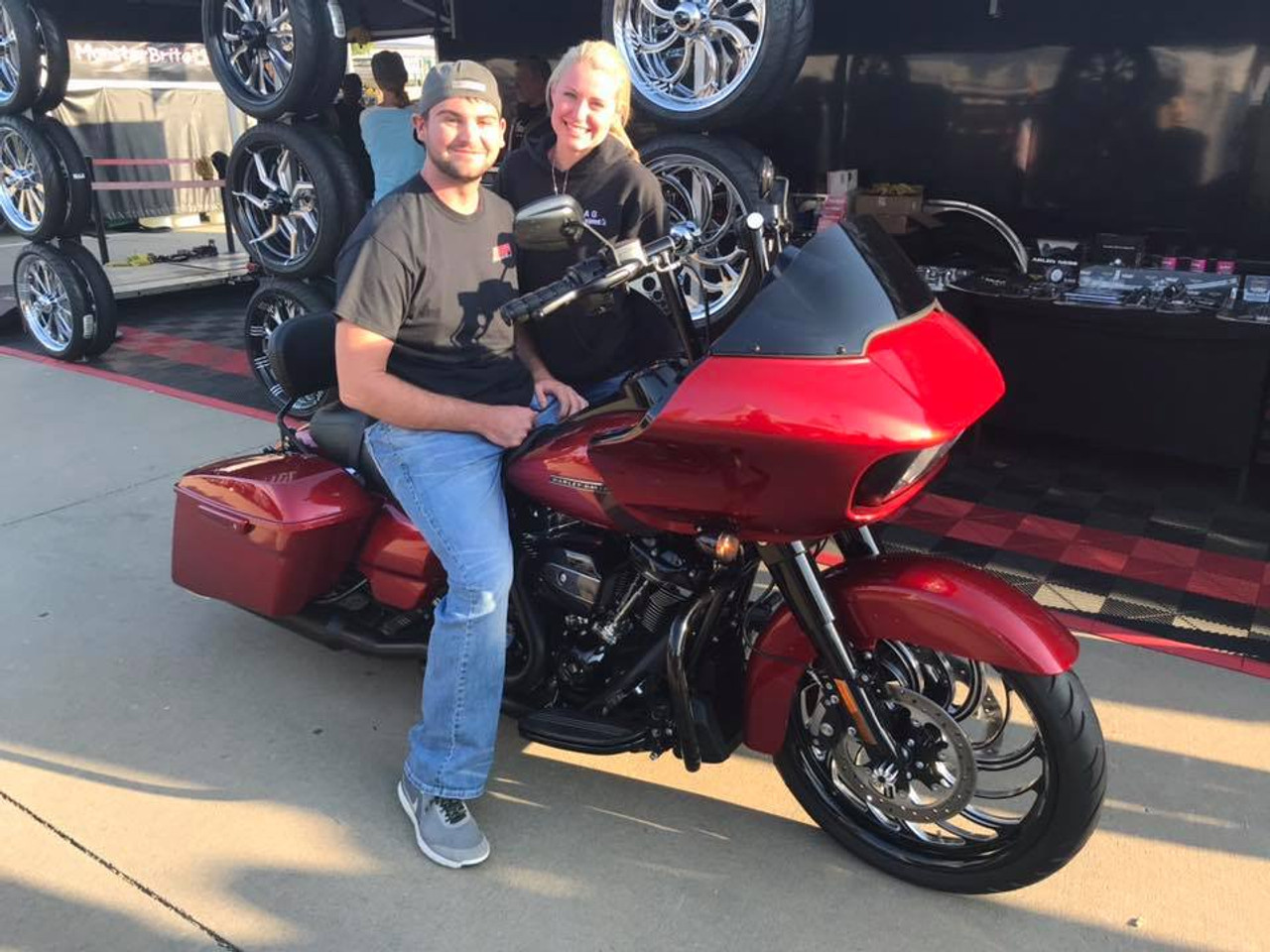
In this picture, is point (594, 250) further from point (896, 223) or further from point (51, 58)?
point (51, 58)

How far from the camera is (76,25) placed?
22.8ft

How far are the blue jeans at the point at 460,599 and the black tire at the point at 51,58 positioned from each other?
533 centimetres

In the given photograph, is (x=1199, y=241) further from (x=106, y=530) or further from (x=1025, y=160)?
(x=106, y=530)

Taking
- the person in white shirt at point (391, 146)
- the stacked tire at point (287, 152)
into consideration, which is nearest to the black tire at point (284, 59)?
the stacked tire at point (287, 152)

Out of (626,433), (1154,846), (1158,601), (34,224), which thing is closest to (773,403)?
(626,433)

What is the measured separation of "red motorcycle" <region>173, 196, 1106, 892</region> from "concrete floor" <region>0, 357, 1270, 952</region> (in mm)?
217

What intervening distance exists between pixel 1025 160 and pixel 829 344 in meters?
4.19

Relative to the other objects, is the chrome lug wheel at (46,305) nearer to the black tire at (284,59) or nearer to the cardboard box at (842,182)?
the black tire at (284,59)

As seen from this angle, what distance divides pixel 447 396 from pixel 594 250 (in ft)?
2.15

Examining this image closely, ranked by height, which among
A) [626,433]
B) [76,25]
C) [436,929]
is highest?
[76,25]

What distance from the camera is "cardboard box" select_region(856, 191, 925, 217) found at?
544cm

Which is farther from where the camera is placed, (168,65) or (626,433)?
(168,65)

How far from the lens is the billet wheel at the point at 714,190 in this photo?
449 centimetres

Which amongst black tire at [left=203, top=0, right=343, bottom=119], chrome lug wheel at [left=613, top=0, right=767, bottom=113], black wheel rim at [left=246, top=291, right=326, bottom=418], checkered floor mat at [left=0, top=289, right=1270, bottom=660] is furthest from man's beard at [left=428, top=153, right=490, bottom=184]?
black wheel rim at [left=246, top=291, right=326, bottom=418]
